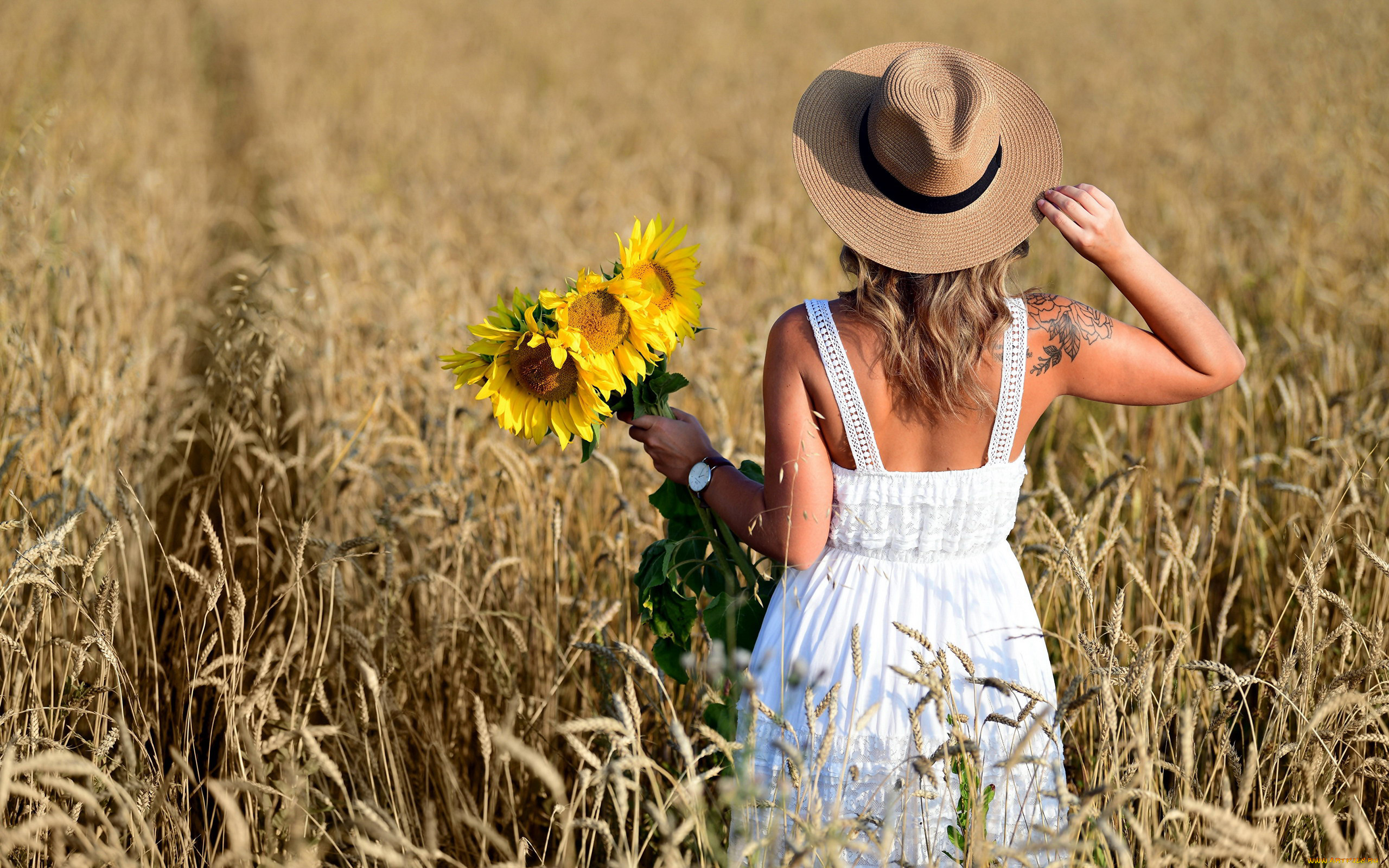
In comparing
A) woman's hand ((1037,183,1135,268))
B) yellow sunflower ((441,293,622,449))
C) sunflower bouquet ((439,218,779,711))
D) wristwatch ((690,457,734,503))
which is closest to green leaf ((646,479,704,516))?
sunflower bouquet ((439,218,779,711))

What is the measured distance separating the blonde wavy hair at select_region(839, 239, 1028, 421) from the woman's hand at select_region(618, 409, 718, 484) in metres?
0.32

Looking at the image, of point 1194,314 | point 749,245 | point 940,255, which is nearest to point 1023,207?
point 940,255

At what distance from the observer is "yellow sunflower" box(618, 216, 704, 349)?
5.08ft

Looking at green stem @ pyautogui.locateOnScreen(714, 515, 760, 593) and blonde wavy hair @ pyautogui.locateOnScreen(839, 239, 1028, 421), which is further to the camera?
green stem @ pyautogui.locateOnScreen(714, 515, 760, 593)

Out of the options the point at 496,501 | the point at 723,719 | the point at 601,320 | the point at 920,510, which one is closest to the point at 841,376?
the point at 920,510

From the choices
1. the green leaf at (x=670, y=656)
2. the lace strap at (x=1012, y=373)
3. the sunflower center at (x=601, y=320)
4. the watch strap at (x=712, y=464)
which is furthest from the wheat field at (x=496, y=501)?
the sunflower center at (x=601, y=320)

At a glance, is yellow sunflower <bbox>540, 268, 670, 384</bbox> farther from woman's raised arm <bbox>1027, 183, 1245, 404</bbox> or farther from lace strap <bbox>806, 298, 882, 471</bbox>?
woman's raised arm <bbox>1027, 183, 1245, 404</bbox>

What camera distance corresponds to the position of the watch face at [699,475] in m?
1.63

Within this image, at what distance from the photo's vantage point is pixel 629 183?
631 centimetres

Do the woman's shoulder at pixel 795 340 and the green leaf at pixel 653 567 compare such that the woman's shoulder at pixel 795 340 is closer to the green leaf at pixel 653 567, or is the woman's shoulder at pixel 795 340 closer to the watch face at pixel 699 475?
the watch face at pixel 699 475

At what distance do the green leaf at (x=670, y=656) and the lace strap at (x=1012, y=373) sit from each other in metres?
0.67

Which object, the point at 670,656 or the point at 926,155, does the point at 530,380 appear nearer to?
the point at 670,656

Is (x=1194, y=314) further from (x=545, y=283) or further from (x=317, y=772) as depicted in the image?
(x=545, y=283)

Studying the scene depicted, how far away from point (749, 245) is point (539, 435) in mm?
3546
